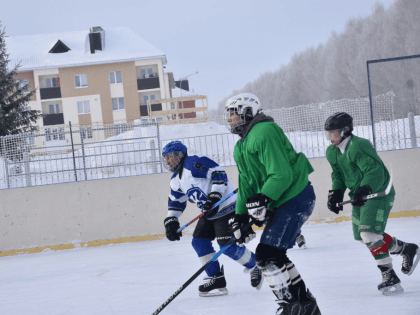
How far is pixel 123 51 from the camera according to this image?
95.1 feet

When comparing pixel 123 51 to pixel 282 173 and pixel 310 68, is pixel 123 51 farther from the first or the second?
pixel 310 68

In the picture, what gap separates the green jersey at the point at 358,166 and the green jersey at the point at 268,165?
580 mm

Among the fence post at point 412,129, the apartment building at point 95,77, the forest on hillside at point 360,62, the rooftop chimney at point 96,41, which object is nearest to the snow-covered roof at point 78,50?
the apartment building at point 95,77

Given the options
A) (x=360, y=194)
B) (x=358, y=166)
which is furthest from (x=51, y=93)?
(x=360, y=194)

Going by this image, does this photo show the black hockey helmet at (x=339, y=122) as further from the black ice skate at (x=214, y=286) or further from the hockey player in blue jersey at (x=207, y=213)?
the black ice skate at (x=214, y=286)

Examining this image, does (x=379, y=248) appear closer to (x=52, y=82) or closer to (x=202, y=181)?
(x=202, y=181)

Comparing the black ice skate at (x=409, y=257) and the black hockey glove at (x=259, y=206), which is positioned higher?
the black hockey glove at (x=259, y=206)

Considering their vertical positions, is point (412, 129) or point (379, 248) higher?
point (412, 129)

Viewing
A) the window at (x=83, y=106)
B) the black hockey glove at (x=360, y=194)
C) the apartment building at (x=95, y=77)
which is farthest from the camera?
the window at (x=83, y=106)

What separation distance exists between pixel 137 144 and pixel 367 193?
457cm

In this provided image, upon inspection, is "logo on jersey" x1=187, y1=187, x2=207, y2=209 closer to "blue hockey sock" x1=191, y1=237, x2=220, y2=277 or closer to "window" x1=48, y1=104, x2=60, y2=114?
"blue hockey sock" x1=191, y1=237, x2=220, y2=277

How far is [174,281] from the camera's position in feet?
13.9

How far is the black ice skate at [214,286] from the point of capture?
353cm

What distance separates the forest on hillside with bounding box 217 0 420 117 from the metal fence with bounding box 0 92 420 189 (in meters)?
0.46
